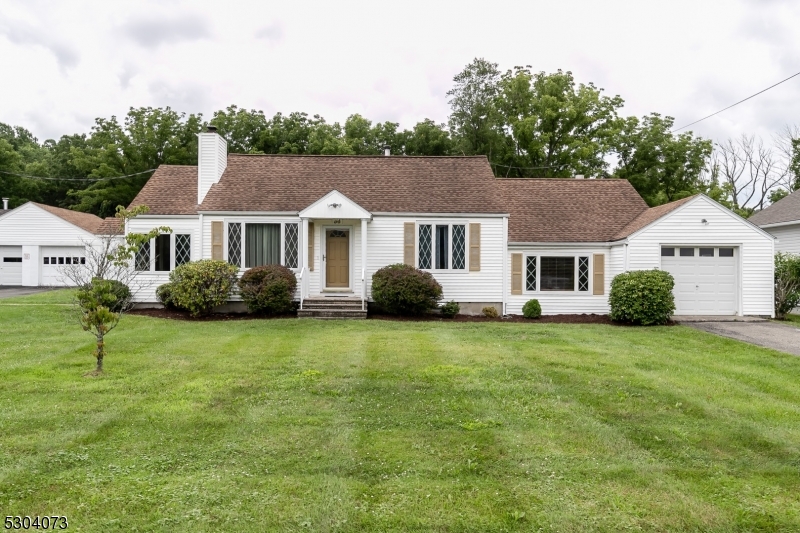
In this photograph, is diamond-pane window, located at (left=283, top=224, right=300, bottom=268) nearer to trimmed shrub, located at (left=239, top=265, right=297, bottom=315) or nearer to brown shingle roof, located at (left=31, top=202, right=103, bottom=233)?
trimmed shrub, located at (left=239, top=265, right=297, bottom=315)

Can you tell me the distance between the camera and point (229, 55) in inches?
651

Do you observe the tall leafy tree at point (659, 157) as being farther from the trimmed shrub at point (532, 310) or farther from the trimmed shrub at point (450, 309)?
the trimmed shrub at point (450, 309)

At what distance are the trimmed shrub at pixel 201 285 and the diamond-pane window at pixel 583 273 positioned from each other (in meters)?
10.7

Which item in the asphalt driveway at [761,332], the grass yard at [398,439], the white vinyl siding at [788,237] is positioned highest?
the white vinyl siding at [788,237]

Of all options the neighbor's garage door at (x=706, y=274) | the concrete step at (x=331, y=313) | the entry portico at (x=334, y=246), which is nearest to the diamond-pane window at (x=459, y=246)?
the entry portico at (x=334, y=246)

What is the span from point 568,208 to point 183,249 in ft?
42.2

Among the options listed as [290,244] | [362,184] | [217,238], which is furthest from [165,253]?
[362,184]

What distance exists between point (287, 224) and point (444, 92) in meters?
22.3

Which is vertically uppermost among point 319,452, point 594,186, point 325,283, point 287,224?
point 594,186

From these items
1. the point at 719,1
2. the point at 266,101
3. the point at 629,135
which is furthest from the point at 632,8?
the point at 266,101

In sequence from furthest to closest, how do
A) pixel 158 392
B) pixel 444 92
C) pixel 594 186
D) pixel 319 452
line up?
pixel 444 92
pixel 594 186
pixel 158 392
pixel 319 452

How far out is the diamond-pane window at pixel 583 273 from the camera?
54.1 feet

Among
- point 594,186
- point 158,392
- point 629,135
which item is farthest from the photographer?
point 629,135

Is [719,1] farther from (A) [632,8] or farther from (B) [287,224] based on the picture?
(B) [287,224]
